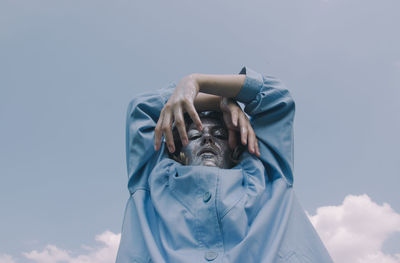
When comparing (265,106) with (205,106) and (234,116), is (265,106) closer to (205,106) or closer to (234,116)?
(234,116)

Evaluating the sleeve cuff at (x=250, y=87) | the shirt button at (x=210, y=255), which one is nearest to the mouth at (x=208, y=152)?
the sleeve cuff at (x=250, y=87)

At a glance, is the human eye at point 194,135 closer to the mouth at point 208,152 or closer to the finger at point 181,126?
the mouth at point 208,152

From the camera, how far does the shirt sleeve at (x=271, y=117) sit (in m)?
2.34

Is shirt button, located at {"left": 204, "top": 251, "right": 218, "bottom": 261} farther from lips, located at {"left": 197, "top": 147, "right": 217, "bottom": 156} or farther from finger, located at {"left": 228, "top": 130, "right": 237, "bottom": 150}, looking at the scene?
finger, located at {"left": 228, "top": 130, "right": 237, "bottom": 150}

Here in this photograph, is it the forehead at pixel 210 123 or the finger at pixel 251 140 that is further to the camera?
A: the forehead at pixel 210 123

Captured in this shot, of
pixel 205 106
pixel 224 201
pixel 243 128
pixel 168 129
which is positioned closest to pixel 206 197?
pixel 224 201

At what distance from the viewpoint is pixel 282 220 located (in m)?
2.00

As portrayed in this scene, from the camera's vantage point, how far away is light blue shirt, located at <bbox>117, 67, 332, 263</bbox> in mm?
1831

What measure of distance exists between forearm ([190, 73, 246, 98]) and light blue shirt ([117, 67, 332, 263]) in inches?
1.7

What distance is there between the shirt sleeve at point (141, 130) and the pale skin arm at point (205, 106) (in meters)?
0.23

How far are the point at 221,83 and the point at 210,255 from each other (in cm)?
105

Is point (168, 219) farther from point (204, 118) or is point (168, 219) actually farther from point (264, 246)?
point (204, 118)

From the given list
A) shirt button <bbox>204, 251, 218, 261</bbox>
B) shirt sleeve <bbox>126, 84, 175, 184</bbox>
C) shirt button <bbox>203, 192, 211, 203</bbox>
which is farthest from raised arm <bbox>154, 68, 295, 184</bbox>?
shirt button <bbox>204, 251, 218, 261</bbox>

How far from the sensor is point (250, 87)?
236cm
